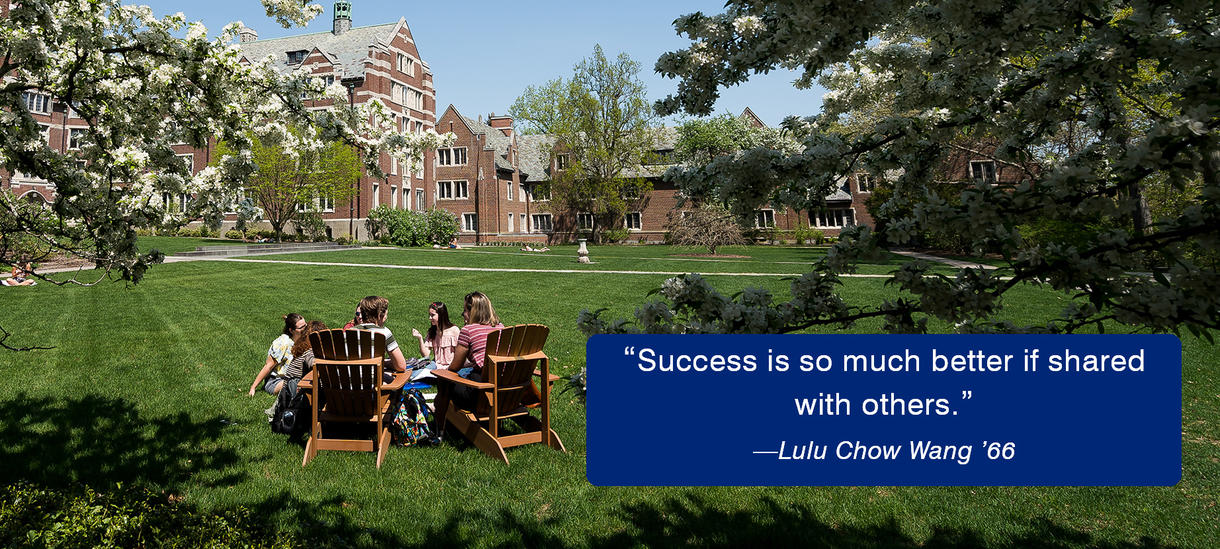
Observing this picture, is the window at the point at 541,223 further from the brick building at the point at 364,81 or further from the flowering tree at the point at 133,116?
the flowering tree at the point at 133,116

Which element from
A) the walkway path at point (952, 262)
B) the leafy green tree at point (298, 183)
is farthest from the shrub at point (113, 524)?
the leafy green tree at point (298, 183)

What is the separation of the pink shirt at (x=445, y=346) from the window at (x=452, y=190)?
49.1m

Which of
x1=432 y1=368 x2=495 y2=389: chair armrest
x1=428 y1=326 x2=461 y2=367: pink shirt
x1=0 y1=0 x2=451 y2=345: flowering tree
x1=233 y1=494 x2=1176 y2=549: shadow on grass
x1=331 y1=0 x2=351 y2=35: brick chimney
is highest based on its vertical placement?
x1=331 y1=0 x2=351 y2=35: brick chimney

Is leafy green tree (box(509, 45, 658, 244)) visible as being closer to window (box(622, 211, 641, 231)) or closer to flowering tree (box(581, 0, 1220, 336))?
window (box(622, 211, 641, 231))

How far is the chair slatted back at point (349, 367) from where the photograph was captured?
225 inches

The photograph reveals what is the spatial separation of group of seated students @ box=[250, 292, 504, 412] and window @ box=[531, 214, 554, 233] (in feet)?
174

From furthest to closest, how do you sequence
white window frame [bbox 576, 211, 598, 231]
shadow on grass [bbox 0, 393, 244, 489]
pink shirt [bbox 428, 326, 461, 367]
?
1. white window frame [bbox 576, 211, 598, 231]
2. pink shirt [bbox 428, 326, 461, 367]
3. shadow on grass [bbox 0, 393, 244, 489]

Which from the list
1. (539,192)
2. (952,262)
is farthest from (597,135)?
(952,262)

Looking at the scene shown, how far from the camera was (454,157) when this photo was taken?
181 feet

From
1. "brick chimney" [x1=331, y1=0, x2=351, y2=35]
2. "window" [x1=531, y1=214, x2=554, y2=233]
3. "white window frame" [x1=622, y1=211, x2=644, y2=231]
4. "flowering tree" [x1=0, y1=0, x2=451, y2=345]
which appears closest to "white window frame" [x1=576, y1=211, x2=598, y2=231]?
"white window frame" [x1=622, y1=211, x2=644, y2=231]

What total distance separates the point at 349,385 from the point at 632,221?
52.8 meters

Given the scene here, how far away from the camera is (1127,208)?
95.7 inches

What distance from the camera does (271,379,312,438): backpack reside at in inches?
243

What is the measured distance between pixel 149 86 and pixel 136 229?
1104mm
